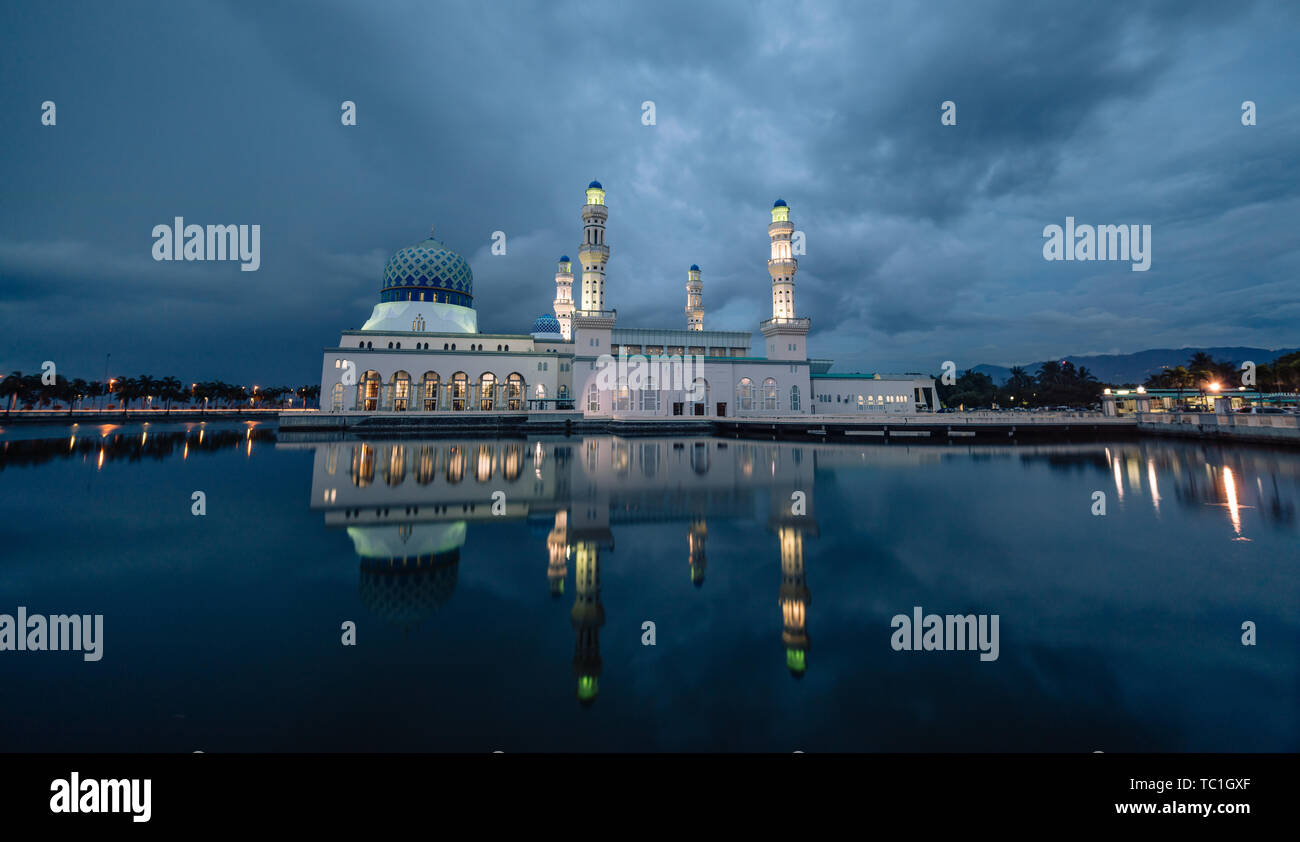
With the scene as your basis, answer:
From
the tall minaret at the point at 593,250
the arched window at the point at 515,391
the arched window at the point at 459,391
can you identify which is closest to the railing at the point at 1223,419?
the tall minaret at the point at 593,250

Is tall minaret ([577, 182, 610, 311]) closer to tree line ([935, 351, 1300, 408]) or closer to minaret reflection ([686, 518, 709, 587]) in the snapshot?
minaret reflection ([686, 518, 709, 587])

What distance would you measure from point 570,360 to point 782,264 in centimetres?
2550

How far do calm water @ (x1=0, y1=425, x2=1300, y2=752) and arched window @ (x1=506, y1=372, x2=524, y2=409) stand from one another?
38.5 meters

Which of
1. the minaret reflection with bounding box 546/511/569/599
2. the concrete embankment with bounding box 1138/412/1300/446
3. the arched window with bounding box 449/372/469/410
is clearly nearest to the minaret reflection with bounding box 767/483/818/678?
the minaret reflection with bounding box 546/511/569/599

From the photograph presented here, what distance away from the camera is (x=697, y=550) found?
27.0 ft

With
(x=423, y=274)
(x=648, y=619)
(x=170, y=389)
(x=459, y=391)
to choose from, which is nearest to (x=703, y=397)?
(x=459, y=391)

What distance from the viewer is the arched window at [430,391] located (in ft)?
158

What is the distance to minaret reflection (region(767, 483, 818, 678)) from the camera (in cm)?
483

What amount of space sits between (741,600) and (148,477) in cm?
2059

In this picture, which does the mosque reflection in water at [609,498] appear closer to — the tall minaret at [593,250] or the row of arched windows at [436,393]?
the row of arched windows at [436,393]

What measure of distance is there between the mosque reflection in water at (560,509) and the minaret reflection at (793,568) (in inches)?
0.8
